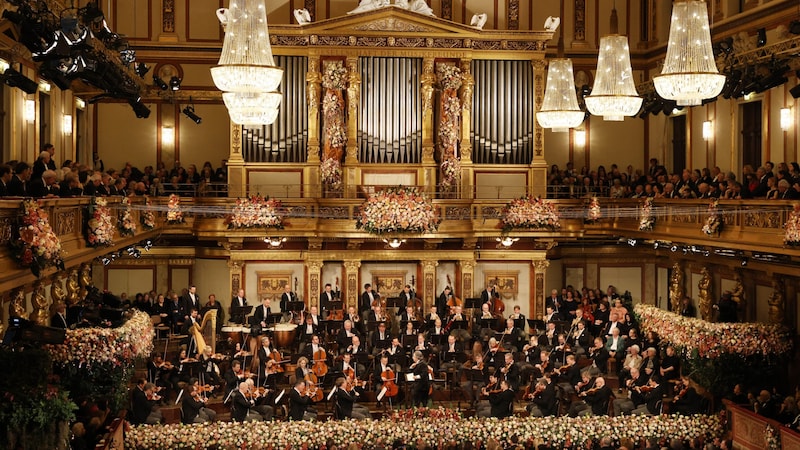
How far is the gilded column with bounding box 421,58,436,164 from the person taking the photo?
22.9 m

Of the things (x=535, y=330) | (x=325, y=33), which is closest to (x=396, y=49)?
(x=325, y=33)

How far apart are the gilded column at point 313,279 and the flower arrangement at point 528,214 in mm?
4684

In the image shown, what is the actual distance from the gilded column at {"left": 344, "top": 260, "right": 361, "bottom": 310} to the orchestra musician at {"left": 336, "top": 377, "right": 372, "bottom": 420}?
633 cm

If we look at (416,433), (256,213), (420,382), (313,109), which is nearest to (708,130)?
(313,109)

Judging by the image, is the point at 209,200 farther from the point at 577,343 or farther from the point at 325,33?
the point at 577,343

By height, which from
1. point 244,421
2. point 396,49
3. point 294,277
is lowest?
point 244,421

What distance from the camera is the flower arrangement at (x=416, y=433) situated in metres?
15.9

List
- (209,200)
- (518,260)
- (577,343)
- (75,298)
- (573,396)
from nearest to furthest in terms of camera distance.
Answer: (75,298), (573,396), (577,343), (209,200), (518,260)

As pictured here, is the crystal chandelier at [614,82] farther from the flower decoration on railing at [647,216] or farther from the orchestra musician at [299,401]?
the flower decoration on railing at [647,216]

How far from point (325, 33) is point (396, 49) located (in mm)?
1768

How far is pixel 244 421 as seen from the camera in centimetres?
1638

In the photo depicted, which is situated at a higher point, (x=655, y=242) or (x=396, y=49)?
(x=396, y=49)

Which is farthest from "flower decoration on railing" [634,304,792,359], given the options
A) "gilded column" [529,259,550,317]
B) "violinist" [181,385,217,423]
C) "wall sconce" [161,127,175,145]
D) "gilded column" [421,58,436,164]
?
"wall sconce" [161,127,175,145]

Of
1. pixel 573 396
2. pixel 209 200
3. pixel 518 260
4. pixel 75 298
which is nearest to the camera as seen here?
pixel 75 298
